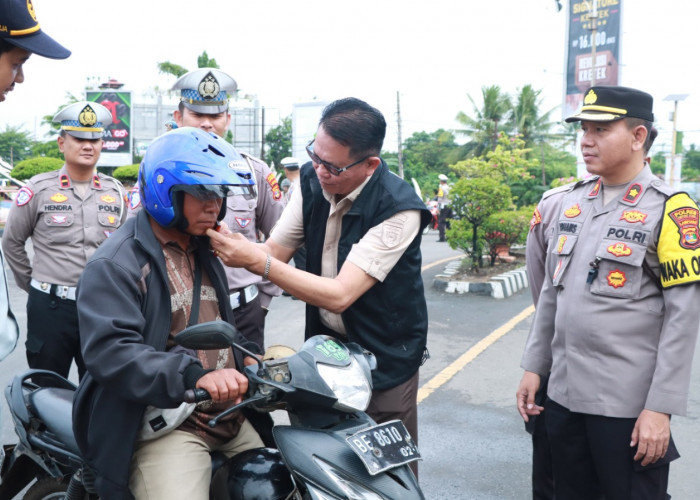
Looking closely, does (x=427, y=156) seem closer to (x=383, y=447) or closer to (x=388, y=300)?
(x=388, y=300)

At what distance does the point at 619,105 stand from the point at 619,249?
0.55m

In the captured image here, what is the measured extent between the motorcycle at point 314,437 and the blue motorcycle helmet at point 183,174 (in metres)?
0.47

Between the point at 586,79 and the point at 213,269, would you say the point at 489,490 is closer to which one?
the point at 213,269

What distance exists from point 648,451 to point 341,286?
1.19 meters

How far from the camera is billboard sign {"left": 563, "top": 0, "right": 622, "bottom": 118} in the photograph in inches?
854

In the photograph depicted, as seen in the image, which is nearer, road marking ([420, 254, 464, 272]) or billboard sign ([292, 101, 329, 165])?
road marking ([420, 254, 464, 272])

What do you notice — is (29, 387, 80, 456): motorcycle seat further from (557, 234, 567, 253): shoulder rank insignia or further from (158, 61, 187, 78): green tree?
(158, 61, 187, 78): green tree

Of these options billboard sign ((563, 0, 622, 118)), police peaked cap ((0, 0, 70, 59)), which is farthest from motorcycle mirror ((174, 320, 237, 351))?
billboard sign ((563, 0, 622, 118))

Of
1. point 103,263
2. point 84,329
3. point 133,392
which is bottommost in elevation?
point 133,392

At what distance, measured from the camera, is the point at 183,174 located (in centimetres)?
214

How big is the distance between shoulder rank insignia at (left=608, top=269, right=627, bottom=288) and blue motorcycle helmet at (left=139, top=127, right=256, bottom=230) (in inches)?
51.4

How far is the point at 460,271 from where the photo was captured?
11.2m

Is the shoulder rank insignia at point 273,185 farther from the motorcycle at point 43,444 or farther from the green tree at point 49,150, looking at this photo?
the green tree at point 49,150

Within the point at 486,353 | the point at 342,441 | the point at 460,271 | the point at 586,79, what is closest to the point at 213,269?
the point at 342,441
